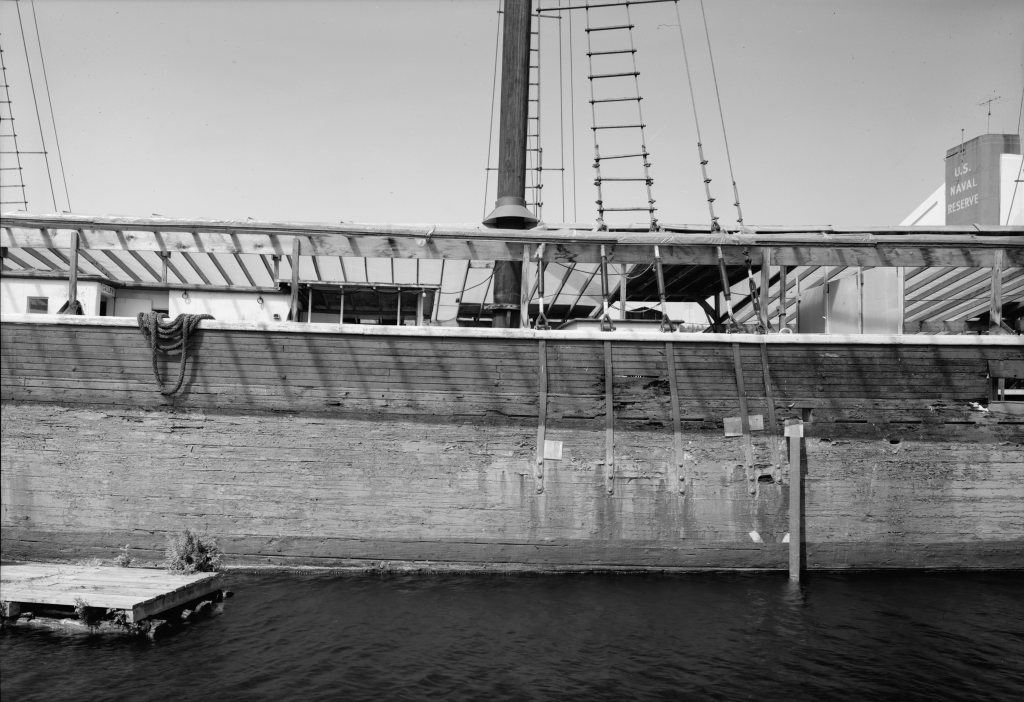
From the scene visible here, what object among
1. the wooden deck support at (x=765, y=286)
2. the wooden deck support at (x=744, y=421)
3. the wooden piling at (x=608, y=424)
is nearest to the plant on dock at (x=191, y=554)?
the wooden piling at (x=608, y=424)

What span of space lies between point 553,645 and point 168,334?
7668mm

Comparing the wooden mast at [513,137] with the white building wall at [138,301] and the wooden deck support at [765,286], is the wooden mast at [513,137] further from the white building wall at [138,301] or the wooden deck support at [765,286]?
the white building wall at [138,301]

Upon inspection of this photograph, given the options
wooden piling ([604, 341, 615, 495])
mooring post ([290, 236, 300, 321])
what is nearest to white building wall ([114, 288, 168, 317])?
mooring post ([290, 236, 300, 321])

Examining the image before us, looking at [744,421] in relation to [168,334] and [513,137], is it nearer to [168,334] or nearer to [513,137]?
[513,137]

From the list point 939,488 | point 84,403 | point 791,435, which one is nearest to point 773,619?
point 791,435

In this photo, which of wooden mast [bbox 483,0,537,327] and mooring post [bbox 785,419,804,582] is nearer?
mooring post [bbox 785,419,804,582]

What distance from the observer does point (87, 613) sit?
8.98 metres

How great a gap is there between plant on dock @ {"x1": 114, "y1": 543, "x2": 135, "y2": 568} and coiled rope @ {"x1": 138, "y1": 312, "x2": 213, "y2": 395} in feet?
8.26

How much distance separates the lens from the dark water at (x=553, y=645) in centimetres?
758

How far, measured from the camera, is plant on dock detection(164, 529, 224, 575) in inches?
423

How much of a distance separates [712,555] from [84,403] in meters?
10.4

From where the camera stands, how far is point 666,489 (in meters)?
11.9

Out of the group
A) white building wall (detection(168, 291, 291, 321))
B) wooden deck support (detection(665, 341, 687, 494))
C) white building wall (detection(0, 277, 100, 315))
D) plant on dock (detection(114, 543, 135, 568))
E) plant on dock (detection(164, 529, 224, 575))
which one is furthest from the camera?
white building wall (detection(168, 291, 291, 321))

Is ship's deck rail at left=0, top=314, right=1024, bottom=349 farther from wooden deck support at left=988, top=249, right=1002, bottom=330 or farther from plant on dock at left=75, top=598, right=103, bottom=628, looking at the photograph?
plant on dock at left=75, top=598, right=103, bottom=628
